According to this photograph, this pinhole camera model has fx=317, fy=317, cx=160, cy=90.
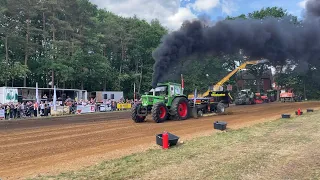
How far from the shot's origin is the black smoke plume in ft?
72.0

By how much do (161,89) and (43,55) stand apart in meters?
33.0

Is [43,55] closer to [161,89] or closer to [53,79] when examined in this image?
[53,79]

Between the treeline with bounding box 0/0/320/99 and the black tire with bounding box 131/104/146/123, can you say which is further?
the treeline with bounding box 0/0/320/99

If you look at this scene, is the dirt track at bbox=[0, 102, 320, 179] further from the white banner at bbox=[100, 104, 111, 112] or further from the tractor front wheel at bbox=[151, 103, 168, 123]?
the white banner at bbox=[100, 104, 111, 112]

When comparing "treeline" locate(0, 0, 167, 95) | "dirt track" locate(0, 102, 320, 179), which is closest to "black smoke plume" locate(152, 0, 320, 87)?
"dirt track" locate(0, 102, 320, 179)

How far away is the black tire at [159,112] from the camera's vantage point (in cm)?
1630

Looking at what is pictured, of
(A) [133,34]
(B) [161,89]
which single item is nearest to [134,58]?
(A) [133,34]

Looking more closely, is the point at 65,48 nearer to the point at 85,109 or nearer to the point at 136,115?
the point at 85,109

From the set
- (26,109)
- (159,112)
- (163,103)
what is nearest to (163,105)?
(163,103)

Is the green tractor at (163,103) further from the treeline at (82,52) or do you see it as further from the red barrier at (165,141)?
the treeline at (82,52)

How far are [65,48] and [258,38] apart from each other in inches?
1131

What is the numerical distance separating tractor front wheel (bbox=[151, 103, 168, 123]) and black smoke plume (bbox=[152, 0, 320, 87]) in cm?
467

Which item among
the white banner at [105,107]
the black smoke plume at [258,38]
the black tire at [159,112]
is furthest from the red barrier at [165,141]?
the white banner at [105,107]

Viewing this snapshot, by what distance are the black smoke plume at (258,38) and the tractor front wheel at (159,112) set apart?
184 inches
